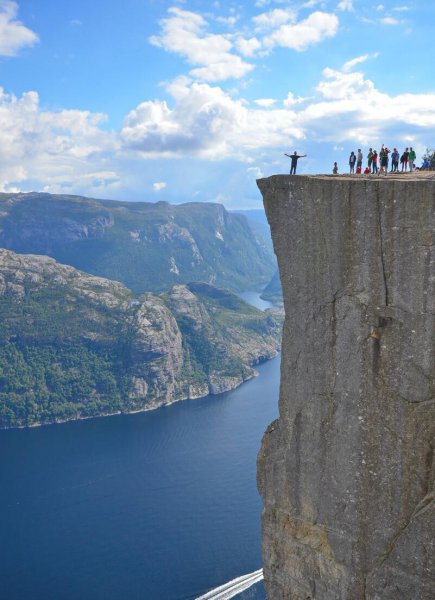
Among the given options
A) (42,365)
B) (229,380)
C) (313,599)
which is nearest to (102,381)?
(42,365)

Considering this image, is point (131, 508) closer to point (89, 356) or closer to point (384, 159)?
point (384, 159)

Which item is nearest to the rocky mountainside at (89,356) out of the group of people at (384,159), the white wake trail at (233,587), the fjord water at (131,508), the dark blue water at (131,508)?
the dark blue water at (131,508)

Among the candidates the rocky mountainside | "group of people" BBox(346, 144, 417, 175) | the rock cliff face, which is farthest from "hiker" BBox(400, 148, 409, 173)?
the rocky mountainside

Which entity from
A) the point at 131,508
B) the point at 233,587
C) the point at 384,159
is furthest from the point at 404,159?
the point at 131,508

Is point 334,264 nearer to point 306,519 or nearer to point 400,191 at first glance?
point 400,191

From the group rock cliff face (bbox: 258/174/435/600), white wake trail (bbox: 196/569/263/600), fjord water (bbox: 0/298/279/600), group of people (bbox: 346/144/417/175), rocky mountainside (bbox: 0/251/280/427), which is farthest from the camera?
rocky mountainside (bbox: 0/251/280/427)

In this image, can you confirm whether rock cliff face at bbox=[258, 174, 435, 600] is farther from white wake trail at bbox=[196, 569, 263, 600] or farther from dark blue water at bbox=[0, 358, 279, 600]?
dark blue water at bbox=[0, 358, 279, 600]
